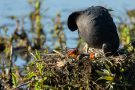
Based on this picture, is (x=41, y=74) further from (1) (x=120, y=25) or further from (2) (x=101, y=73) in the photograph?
(1) (x=120, y=25)

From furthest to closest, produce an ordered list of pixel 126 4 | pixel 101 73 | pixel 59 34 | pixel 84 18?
1. pixel 126 4
2. pixel 59 34
3. pixel 84 18
4. pixel 101 73

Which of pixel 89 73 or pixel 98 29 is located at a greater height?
pixel 98 29

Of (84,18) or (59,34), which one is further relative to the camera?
(59,34)

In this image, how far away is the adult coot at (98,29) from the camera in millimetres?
6711

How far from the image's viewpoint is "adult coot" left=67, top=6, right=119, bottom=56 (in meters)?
6.71

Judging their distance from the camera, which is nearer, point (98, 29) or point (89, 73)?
point (89, 73)

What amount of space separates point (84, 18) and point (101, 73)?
0.65 meters

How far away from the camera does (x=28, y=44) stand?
11.5 m

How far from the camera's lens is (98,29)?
22.0 ft

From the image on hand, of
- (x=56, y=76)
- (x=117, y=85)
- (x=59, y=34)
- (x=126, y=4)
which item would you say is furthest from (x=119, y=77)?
(x=126, y=4)

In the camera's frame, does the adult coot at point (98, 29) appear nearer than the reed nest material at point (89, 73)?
No

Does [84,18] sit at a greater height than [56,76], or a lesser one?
greater

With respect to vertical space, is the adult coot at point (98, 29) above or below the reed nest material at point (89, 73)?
above

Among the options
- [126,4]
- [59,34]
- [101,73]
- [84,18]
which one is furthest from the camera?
[126,4]
